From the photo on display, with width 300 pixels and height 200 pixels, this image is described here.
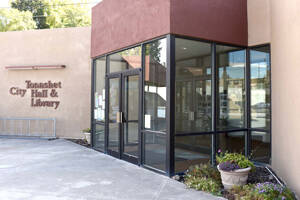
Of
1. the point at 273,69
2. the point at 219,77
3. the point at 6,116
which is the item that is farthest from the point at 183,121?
the point at 6,116

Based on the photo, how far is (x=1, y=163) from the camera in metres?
7.27

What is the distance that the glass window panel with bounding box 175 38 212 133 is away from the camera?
6.68 m

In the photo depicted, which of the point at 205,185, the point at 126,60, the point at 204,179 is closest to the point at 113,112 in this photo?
the point at 126,60

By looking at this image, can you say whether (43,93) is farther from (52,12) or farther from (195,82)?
(52,12)

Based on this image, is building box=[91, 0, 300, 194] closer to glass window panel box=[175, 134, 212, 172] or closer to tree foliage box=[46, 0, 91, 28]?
glass window panel box=[175, 134, 212, 172]

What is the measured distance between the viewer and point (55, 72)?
12.3 m

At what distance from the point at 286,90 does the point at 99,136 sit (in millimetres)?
5892

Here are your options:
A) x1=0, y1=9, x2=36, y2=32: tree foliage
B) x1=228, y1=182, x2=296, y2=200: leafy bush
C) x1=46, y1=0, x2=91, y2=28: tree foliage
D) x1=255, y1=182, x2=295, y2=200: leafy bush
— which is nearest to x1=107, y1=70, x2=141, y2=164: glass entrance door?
x1=228, y1=182, x2=296, y2=200: leafy bush

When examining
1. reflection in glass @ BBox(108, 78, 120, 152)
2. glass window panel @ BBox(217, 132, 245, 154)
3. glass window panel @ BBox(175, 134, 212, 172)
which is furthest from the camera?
reflection in glass @ BBox(108, 78, 120, 152)

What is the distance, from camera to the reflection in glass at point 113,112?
8133 millimetres

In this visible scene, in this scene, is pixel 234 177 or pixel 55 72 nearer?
pixel 234 177

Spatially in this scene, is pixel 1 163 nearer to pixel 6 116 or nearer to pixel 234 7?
pixel 6 116

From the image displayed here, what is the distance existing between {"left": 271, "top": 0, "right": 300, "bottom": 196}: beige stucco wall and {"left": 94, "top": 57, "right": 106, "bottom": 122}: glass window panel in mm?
5019

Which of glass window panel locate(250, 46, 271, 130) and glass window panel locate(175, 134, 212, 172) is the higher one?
glass window panel locate(250, 46, 271, 130)
